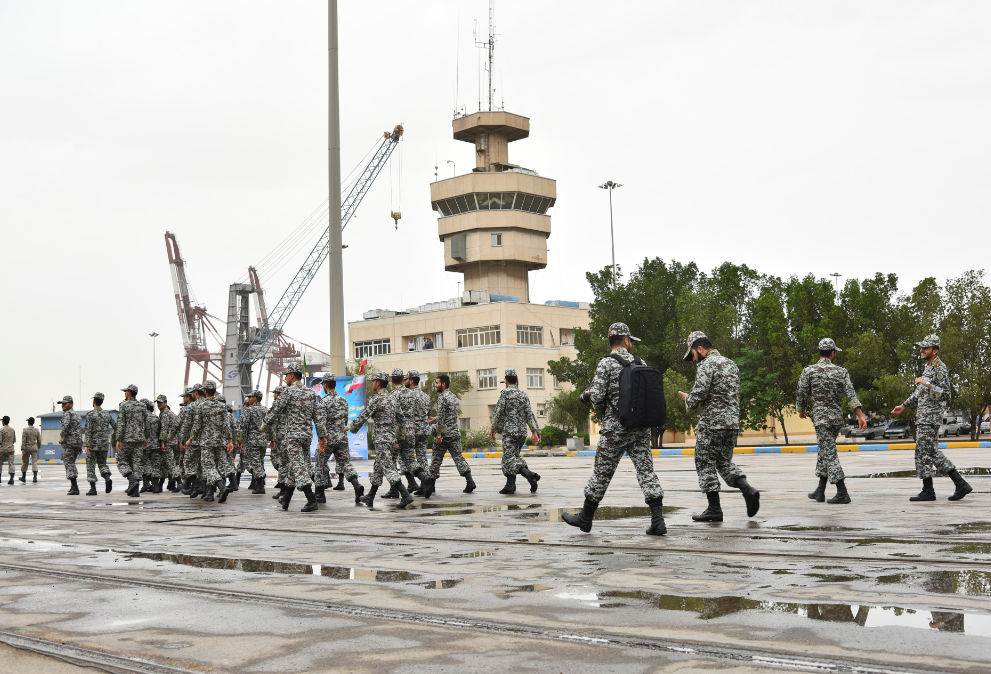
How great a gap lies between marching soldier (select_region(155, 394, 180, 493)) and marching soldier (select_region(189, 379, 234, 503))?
3.31 meters

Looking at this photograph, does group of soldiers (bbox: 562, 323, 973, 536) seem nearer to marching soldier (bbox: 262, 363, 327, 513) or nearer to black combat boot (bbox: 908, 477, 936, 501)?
black combat boot (bbox: 908, 477, 936, 501)

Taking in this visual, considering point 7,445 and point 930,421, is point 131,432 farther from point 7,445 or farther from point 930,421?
point 930,421

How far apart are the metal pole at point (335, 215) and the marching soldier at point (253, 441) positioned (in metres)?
4.09

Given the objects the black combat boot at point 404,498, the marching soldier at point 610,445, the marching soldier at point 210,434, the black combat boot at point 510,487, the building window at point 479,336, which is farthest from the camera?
the building window at point 479,336

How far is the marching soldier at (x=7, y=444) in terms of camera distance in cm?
2804

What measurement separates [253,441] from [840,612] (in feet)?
53.4

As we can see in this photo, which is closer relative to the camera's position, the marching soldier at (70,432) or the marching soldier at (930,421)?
the marching soldier at (930,421)

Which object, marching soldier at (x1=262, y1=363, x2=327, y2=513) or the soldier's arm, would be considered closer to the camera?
the soldier's arm

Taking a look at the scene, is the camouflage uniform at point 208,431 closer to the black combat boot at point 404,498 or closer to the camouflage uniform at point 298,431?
the camouflage uniform at point 298,431

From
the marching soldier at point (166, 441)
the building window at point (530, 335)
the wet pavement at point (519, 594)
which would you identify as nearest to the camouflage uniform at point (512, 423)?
the wet pavement at point (519, 594)

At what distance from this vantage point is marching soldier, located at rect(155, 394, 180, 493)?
20609mm

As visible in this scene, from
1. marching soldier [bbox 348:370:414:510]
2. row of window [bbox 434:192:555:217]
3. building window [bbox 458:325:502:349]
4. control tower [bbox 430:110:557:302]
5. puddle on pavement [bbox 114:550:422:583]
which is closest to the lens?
puddle on pavement [bbox 114:550:422:583]

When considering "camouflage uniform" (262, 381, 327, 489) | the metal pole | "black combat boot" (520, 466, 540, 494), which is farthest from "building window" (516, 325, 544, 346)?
"camouflage uniform" (262, 381, 327, 489)

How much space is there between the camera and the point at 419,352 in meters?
86.9
